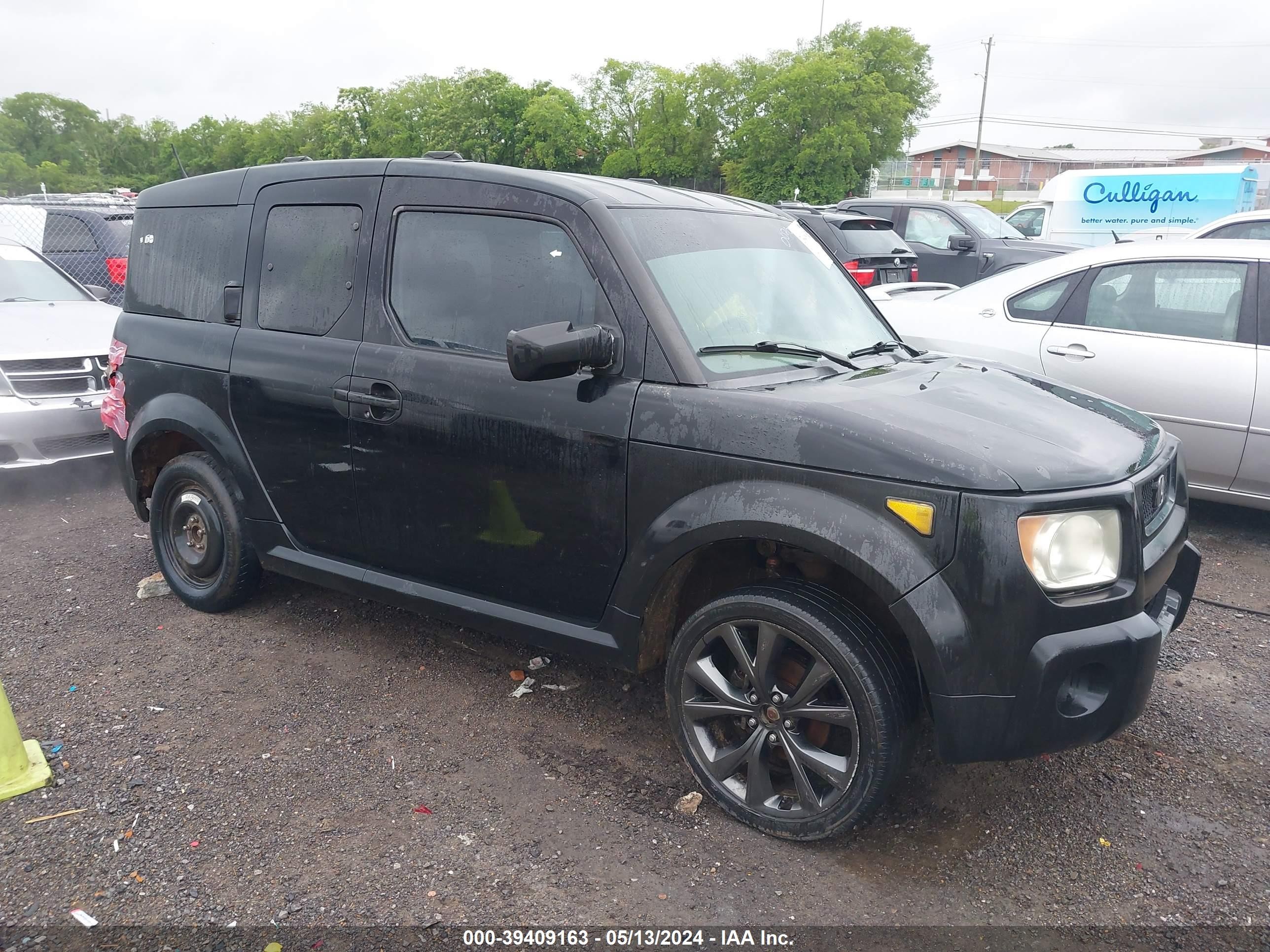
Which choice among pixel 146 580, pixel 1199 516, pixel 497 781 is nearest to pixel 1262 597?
pixel 1199 516

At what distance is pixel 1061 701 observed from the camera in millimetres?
2492

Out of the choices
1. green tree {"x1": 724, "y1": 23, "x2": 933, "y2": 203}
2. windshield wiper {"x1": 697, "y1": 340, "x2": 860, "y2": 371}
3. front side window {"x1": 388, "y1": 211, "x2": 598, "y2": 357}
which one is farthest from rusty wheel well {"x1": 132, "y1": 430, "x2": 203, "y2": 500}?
green tree {"x1": 724, "y1": 23, "x2": 933, "y2": 203}

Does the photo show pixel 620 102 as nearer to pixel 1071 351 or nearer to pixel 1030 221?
pixel 1030 221

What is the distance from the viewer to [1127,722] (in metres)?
2.61

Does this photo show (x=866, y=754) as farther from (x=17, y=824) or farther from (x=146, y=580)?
(x=146, y=580)

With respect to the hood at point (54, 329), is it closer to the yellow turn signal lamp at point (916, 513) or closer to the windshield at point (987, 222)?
the yellow turn signal lamp at point (916, 513)

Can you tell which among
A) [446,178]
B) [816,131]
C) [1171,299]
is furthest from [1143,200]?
[816,131]

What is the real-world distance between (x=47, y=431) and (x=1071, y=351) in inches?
263

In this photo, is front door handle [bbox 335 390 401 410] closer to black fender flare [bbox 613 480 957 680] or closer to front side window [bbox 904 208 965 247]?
black fender flare [bbox 613 480 957 680]

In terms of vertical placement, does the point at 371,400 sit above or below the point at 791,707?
above

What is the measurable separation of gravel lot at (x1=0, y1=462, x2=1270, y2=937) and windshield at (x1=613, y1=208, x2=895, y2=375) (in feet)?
4.88

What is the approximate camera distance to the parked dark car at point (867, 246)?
1035 centimetres

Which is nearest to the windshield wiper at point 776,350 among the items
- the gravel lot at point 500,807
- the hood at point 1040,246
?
the gravel lot at point 500,807

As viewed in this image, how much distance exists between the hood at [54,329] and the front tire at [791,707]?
227 inches
